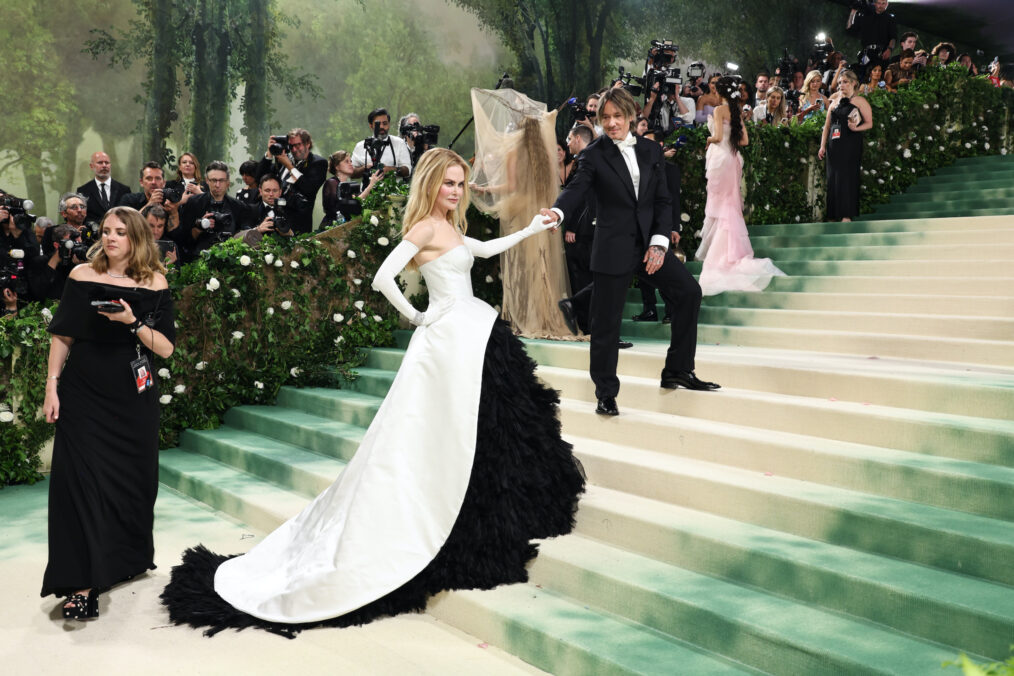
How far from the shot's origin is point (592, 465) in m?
4.64

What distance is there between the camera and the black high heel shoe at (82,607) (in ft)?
13.0

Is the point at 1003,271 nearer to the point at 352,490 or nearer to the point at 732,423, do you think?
the point at 732,423

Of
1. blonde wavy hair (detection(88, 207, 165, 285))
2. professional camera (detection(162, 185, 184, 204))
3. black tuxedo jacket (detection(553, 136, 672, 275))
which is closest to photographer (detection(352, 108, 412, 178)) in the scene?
professional camera (detection(162, 185, 184, 204))

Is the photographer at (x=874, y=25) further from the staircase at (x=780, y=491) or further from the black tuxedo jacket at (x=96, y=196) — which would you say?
the black tuxedo jacket at (x=96, y=196)

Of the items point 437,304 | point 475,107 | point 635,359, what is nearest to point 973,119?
point 475,107

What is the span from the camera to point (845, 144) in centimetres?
906

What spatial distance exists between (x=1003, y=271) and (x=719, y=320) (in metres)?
1.90

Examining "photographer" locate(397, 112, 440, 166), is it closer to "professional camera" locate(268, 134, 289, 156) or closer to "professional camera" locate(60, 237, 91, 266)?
"professional camera" locate(268, 134, 289, 156)

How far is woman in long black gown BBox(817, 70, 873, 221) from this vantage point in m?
8.88

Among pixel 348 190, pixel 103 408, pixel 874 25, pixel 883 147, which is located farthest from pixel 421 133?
pixel 874 25

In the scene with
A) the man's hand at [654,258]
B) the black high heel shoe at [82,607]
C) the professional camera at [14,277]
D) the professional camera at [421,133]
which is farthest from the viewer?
the professional camera at [421,133]

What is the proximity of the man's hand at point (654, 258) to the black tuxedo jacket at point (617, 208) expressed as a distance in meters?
0.10

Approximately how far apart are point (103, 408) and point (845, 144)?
7.30m

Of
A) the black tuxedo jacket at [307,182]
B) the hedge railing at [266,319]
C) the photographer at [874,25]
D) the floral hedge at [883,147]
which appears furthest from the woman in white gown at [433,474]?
the photographer at [874,25]
